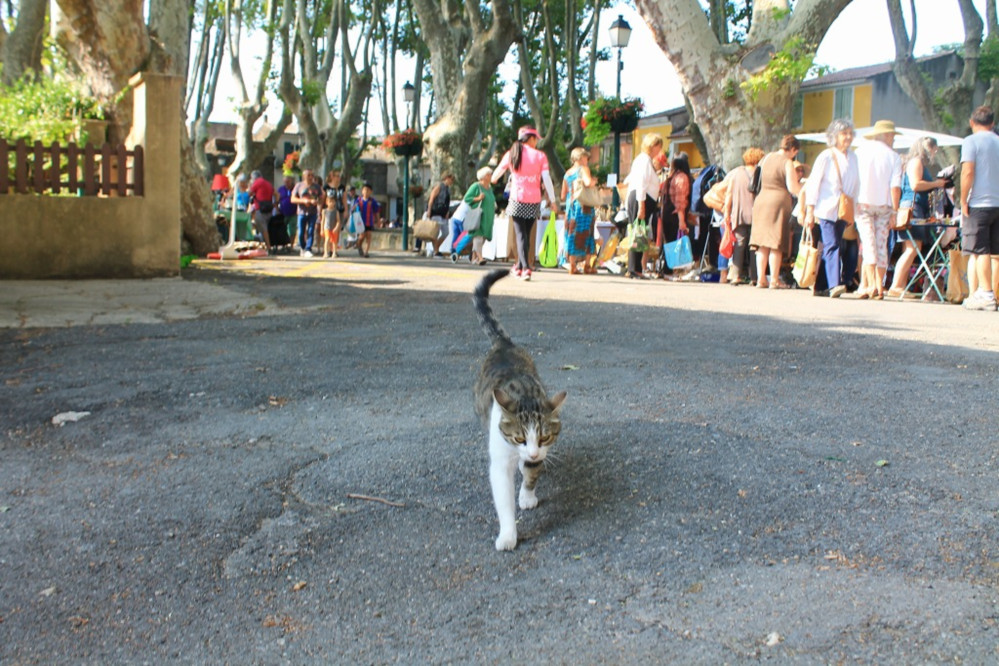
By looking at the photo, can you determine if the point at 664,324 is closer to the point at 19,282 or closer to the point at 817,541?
the point at 817,541

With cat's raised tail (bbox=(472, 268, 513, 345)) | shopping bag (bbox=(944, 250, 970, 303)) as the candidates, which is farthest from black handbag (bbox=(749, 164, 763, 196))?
cat's raised tail (bbox=(472, 268, 513, 345))

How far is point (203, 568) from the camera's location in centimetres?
302

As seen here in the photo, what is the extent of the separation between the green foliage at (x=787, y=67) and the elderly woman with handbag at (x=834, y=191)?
405 centimetres

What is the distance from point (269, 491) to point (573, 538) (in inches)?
48.2

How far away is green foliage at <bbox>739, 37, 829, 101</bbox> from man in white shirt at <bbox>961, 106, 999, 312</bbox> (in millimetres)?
5407

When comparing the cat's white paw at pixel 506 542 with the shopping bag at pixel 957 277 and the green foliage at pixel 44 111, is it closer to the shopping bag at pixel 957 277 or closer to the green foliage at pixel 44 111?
the shopping bag at pixel 957 277

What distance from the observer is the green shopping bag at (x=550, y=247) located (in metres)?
16.8

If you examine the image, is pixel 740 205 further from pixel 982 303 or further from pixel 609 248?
pixel 609 248

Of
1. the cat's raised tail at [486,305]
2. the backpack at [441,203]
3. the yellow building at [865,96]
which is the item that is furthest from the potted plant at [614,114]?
the yellow building at [865,96]

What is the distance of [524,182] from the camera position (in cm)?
1256

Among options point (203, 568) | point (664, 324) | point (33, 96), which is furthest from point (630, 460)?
point (33, 96)

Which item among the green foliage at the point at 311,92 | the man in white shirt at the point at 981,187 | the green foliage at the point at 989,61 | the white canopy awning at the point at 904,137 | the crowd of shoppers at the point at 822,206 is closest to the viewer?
the man in white shirt at the point at 981,187

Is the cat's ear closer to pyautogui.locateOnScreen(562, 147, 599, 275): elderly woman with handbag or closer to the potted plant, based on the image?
pyautogui.locateOnScreen(562, 147, 599, 275): elderly woman with handbag

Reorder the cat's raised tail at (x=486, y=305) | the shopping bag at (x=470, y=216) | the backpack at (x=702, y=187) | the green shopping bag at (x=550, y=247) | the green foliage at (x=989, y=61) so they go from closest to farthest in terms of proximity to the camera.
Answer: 1. the cat's raised tail at (x=486, y=305)
2. the backpack at (x=702, y=187)
3. the green shopping bag at (x=550, y=247)
4. the shopping bag at (x=470, y=216)
5. the green foliage at (x=989, y=61)
